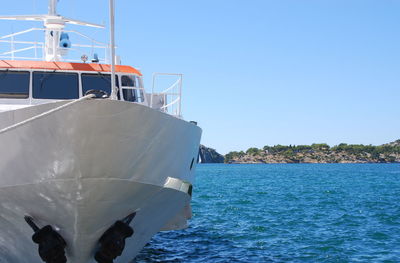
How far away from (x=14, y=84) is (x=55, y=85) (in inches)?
32.4

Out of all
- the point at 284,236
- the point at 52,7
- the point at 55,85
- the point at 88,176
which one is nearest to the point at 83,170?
the point at 88,176

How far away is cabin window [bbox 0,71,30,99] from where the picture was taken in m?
10.3

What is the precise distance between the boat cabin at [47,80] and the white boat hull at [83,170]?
2.70m

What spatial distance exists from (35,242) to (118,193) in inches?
58.4

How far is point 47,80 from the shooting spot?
10.5 meters

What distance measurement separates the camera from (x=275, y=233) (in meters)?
16.1

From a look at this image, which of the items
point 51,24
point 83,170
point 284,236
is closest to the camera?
point 83,170

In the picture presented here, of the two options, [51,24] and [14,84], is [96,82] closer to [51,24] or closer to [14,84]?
[14,84]

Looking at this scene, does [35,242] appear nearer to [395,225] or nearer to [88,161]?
[88,161]

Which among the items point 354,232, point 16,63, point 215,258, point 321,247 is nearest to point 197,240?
point 215,258

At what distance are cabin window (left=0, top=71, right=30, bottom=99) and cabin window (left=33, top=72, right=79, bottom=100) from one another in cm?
19

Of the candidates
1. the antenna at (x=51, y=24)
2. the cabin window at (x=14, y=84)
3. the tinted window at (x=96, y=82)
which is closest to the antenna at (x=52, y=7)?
the antenna at (x=51, y=24)

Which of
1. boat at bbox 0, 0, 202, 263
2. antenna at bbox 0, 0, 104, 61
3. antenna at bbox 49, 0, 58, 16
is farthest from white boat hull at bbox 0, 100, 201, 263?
antenna at bbox 49, 0, 58, 16

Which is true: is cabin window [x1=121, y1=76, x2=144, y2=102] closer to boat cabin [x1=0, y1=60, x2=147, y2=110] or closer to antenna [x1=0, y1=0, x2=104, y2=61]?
boat cabin [x1=0, y1=60, x2=147, y2=110]
